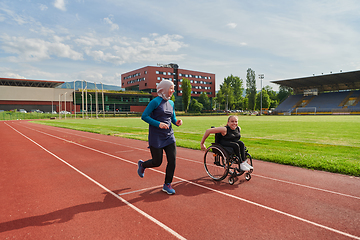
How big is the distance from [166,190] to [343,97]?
268 feet

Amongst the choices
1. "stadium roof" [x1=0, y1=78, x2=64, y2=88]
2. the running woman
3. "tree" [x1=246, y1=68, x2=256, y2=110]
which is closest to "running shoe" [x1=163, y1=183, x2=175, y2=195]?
the running woman

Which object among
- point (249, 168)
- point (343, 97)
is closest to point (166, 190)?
point (249, 168)

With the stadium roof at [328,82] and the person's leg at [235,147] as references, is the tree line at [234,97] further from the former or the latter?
the person's leg at [235,147]

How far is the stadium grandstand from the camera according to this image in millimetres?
63500

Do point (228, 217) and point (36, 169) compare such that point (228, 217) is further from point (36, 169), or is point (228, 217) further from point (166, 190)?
point (36, 169)

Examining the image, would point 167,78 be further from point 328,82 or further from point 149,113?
point 149,113

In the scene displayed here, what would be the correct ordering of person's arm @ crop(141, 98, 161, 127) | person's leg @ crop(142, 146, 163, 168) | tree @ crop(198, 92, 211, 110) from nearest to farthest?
person's arm @ crop(141, 98, 161, 127) < person's leg @ crop(142, 146, 163, 168) < tree @ crop(198, 92, 211, 110)

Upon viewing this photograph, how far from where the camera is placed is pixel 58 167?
7.00 metres

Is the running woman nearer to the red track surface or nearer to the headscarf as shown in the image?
the headscarf

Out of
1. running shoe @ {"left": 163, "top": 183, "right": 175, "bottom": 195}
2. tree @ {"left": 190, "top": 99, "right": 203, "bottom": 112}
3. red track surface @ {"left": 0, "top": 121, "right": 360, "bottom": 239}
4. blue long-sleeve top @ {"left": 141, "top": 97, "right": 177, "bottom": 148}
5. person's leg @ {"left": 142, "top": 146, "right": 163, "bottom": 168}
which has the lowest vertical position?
red track surface @ {"left": 0, "top": 121, "right": 360, "bottom": 239}

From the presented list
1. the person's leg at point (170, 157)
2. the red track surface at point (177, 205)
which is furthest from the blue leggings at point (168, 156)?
the red track surface at point (177, 205)

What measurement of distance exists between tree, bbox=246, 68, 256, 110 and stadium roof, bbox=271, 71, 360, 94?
1351 cm

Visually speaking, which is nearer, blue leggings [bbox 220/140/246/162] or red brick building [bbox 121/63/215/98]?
blue leggings [bbox 220/140/246/162]

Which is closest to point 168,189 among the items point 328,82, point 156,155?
point 156,155
